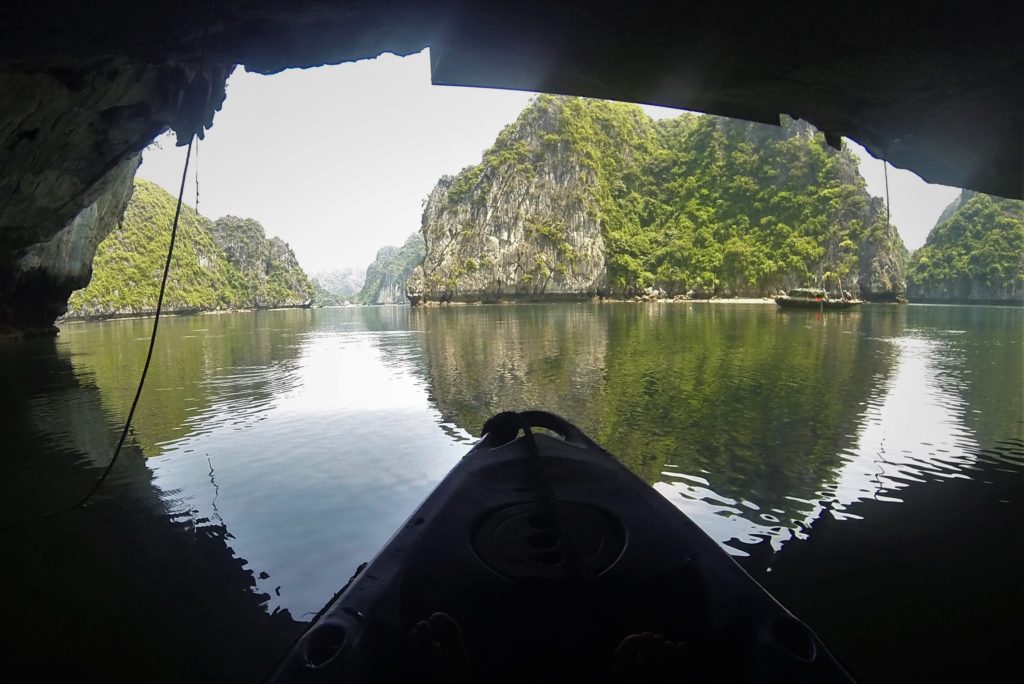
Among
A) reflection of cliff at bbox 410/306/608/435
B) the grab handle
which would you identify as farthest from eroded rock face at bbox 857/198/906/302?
the grab handle

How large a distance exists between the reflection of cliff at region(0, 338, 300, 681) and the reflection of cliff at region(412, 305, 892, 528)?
3976 mm

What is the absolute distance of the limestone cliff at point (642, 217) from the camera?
80.1 meters

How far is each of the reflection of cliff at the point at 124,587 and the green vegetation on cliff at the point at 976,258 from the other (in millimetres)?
96337

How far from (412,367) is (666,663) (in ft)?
43.3

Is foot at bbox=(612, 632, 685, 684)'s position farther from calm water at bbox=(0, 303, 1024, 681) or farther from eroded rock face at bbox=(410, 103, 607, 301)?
eroded rock face at bbox=(410, 103, 607, 301)

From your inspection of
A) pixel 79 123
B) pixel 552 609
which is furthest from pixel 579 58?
pixel 79 123

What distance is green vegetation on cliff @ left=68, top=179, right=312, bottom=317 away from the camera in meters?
76.4

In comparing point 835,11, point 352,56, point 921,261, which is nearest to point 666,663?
point 835,11

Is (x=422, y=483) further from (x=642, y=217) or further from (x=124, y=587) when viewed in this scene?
(x=642, y=217)

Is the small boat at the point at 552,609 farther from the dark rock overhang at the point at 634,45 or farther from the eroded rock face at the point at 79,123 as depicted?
the eroded rock face at the point at 79,123

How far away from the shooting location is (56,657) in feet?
9.12

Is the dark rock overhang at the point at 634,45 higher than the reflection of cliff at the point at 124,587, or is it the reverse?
the dark rock overhang at the point at 634,45

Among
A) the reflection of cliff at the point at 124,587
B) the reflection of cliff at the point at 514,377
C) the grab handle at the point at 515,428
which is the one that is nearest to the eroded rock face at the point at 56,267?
the reflection of cliff at the point at 514,377

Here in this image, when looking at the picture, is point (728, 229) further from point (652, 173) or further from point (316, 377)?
point (316, 377)
